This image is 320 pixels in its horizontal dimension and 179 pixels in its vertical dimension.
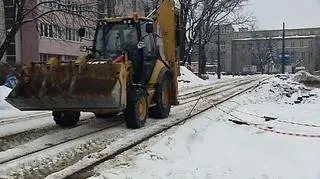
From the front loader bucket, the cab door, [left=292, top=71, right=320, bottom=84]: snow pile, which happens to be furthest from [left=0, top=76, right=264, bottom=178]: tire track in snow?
[left=292, top=71, right=320, bottom=84]: snow pile

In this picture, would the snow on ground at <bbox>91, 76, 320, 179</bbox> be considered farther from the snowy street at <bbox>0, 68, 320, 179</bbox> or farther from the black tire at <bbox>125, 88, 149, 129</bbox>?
the black tire at <bbox>125, 88, 149, 129</bbox>

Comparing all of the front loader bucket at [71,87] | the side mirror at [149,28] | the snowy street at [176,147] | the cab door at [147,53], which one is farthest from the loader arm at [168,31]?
the front loader bucket at [71,87]

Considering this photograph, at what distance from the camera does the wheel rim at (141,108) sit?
1250 centimetres

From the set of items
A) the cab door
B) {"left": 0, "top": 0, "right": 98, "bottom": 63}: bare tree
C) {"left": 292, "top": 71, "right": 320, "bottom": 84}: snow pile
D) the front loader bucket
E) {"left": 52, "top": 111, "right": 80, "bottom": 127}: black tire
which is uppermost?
{"left": 0, "top": 0, "right": 98, "bottom": 63}: bare tree

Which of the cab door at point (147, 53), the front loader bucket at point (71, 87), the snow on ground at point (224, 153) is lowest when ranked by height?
the snow on ground at point (224, 153)

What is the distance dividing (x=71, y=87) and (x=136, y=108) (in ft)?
5.62

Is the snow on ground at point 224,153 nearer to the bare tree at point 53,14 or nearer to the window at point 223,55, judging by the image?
the bare tree at point 53,14

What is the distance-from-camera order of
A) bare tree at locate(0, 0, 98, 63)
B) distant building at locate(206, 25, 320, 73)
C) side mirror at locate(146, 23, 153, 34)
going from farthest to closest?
distant building at locate(206, 25, 320, 73)
bare tree at locate(0, 0, 98, 63)
side mirror at locate(146, 23, 153, 34)

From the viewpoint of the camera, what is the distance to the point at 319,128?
12617 millimetres

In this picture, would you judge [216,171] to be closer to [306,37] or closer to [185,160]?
[185,160]

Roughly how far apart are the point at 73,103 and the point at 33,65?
1.34 m

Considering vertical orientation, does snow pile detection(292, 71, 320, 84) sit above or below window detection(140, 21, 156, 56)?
below

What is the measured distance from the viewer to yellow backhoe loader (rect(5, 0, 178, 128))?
37.2ft

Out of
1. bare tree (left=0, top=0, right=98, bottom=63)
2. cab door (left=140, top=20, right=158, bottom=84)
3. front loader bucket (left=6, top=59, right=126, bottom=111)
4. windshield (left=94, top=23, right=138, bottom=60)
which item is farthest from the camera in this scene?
bare tree (left=0, top=0, right=98, bottom=63)
